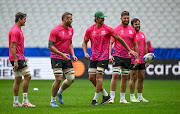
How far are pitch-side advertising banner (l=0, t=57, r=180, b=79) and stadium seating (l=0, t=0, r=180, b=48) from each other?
3343 millimetres

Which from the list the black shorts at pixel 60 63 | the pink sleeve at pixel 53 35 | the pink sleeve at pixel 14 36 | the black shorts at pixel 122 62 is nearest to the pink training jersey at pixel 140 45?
the black shorts at pixel 122 62

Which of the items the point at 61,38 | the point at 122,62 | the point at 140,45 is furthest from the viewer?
the point at 140,45

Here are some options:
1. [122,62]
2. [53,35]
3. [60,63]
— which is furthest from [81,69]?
[53,35]

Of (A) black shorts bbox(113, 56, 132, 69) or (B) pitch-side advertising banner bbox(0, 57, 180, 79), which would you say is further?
(B) pitch-side advertising banner bbox(0, 57, 180, 79)

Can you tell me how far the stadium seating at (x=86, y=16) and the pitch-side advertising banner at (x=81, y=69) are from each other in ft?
11.0

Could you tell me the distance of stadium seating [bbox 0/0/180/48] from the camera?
22719 mm

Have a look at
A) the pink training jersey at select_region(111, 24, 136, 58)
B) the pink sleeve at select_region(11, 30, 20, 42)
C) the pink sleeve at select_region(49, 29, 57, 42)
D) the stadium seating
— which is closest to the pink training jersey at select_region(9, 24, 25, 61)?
the pink sleeve at select_region(11, 30, 20, 42)

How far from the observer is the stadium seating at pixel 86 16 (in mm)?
22719

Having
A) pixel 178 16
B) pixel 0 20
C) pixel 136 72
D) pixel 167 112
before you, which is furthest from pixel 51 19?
pixel 167 112

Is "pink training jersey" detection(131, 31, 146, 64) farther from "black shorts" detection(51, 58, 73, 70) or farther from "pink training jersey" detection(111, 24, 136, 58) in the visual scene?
"black shorts" detection(51, 58, 73, 70)

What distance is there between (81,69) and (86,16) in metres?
4.84

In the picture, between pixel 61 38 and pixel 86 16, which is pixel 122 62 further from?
pixel 86 16

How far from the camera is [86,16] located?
23203 mm

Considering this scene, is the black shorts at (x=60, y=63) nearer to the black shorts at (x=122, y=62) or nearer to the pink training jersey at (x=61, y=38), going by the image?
the pink training jersey at (x=61, y=38)
